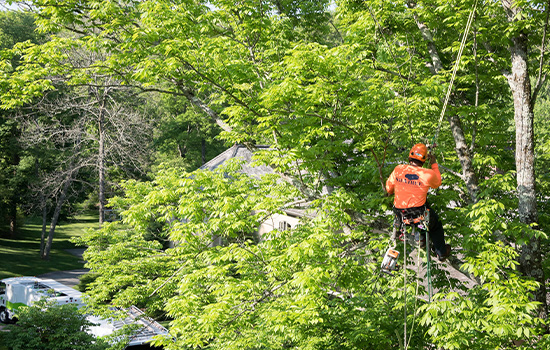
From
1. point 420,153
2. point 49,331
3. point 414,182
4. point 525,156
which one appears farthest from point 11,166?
point 525,156

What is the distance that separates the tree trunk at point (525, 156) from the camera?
26.5ft

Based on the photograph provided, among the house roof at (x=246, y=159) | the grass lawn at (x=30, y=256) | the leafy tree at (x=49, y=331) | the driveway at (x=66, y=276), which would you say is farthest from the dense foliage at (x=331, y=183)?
the driveway at (x=66, y=276)

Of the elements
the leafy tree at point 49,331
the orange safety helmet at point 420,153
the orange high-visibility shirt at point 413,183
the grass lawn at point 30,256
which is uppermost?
the orange safety helmet at point 420,153

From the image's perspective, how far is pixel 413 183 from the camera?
5.87 meters

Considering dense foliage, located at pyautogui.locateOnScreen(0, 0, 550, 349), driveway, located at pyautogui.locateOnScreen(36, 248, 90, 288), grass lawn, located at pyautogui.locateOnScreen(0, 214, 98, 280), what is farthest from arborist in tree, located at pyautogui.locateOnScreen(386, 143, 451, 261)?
driveway, located at pyautogui.locateOnScreen(36, 248, 90, 288)

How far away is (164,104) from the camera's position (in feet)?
139

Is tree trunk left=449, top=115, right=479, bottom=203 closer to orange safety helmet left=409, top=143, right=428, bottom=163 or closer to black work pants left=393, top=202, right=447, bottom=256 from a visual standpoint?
black work pants left=393, top=202, right=447, bottom=256

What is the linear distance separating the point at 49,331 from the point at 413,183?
34.9 ft

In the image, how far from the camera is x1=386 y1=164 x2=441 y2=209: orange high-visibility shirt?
570cm

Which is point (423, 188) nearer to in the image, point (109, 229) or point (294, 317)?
point (294, 317)

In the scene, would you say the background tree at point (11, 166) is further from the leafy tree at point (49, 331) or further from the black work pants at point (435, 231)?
the black work pants at point (435, 231)

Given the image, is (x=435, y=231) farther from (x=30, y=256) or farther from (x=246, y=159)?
(x=30, y=256)

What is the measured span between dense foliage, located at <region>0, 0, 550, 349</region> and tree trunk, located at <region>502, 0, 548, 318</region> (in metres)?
0.03

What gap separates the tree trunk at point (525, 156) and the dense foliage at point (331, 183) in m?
0.03
